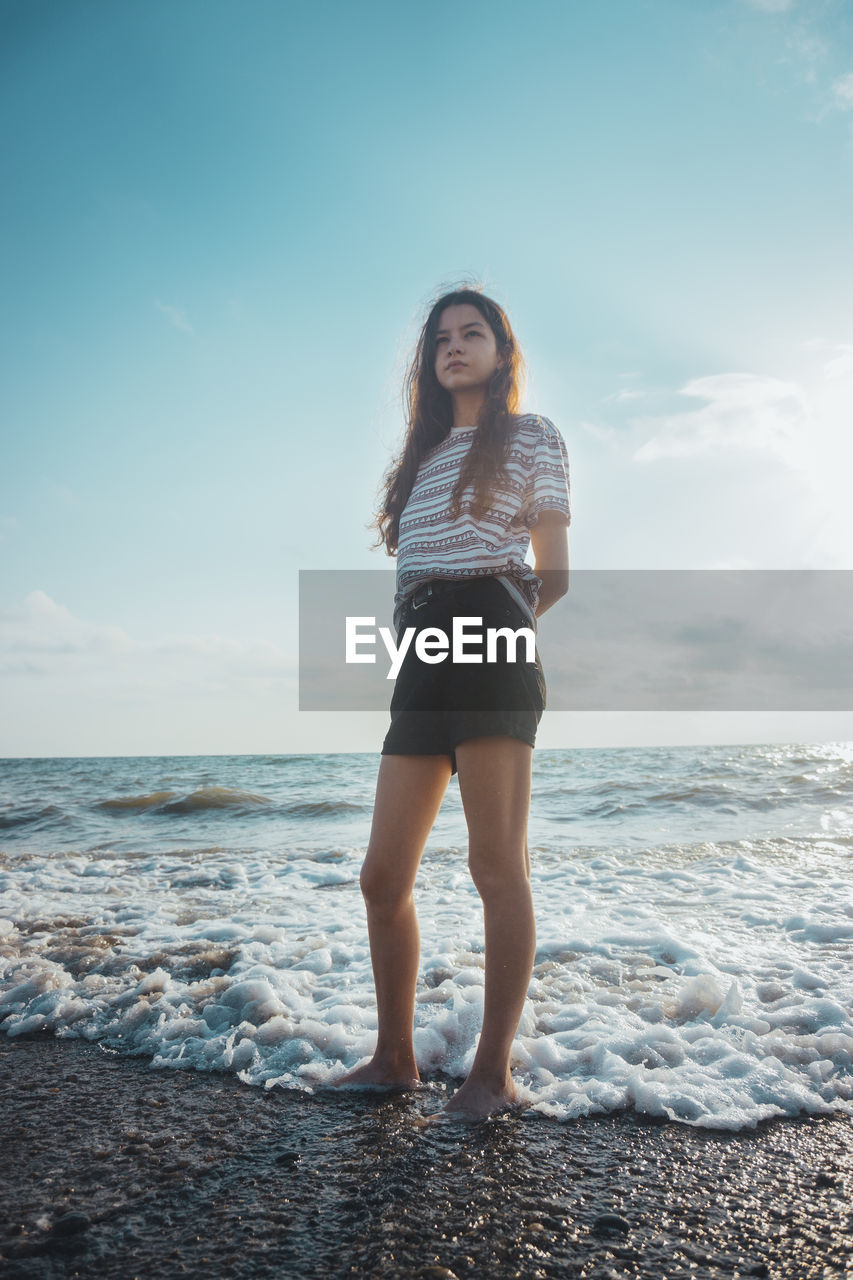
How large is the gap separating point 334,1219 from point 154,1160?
0.49 m

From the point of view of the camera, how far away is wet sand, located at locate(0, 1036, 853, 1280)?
1.24m

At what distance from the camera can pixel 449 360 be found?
2.24 m

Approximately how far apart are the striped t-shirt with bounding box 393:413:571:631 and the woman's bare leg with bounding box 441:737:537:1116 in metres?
0.42

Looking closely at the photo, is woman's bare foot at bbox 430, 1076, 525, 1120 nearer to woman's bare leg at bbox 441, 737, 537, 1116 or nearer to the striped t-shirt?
woman's bare leg at bbox 441, 737, 537, 1116

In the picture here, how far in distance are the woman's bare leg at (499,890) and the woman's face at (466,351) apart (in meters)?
1.12

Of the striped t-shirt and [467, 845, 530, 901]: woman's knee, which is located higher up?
the striped t-shirt

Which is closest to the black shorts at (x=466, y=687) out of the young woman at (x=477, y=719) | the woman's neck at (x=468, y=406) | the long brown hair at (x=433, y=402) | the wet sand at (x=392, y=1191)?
→ the young woman at (x=477, y=719)

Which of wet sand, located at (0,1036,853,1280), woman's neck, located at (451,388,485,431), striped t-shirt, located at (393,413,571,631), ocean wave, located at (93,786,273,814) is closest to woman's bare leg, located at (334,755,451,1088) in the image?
wet sand, located at (0,1036,853,1280)

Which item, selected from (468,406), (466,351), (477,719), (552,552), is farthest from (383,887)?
(466,351)

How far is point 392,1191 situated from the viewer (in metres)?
1.45

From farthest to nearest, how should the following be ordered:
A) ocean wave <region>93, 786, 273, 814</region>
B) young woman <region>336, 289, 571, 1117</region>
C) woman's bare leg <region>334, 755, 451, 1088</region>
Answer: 1. ocean wave <region>93, 786, 273, 814</region>
2. woman's bare leg <region>334, 755, 451, 1088</region>
3. young woman <region>336, 289, 571, 1117</region>

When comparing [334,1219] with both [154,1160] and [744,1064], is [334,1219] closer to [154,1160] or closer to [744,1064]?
[154,1160]

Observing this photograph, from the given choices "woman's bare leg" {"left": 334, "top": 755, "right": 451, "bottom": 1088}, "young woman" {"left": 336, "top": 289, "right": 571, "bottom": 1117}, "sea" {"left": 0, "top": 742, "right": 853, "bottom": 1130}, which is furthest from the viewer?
"sea" {"left": 0, "top": 742, "right": 853, "bottom": 1130}

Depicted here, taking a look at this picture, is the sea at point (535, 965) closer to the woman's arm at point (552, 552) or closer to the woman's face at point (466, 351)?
the woman's arm at point (552, 552)
